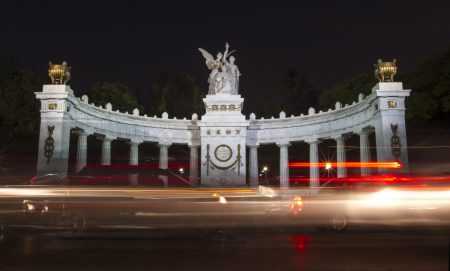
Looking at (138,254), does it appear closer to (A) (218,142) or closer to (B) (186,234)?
(B) (186,234)

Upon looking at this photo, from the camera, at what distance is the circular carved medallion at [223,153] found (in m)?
51.8

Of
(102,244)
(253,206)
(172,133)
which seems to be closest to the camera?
(102,244)

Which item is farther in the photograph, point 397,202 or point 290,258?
point 397,202

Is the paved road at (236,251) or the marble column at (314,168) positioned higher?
the marble column at (314,168)

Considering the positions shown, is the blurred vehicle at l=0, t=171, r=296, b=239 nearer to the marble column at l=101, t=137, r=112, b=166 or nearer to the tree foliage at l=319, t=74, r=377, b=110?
the marble column at l=101, t=137, r=112, b=166

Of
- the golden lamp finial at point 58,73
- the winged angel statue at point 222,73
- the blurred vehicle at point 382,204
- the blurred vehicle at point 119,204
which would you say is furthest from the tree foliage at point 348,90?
the blurred vehicle at point 119,204

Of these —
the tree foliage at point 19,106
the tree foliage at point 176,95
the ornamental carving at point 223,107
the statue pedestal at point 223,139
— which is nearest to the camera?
the statue pedestal at point 223,139

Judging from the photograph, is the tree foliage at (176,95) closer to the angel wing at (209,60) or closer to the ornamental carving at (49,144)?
the angel wing at (209,60)

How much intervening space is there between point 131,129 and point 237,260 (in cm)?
4318

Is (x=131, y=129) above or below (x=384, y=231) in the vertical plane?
above

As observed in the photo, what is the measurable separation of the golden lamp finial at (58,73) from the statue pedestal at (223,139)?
15.8 metres

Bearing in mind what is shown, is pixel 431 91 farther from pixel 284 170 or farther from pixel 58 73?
pixel 58 73

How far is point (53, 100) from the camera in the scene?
1587 inches

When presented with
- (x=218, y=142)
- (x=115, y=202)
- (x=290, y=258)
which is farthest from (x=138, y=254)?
(x=218, y=142)
